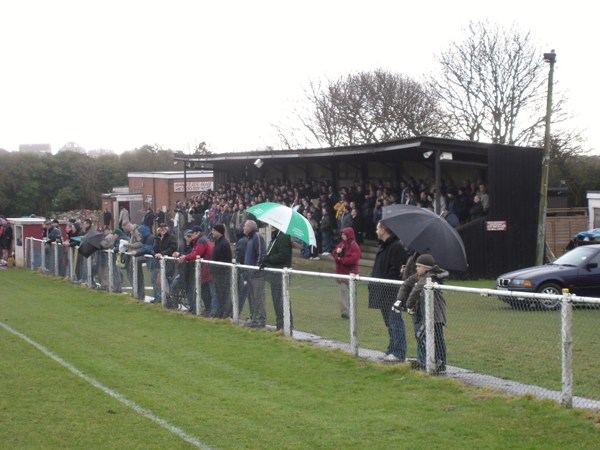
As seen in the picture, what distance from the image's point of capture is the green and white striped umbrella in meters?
14.5

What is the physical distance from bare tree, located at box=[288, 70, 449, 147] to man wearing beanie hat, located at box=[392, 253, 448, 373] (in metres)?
40.2

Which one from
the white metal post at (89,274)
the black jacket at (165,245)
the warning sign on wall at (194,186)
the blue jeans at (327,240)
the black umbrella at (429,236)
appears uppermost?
the warning sign on wall at (194,186)

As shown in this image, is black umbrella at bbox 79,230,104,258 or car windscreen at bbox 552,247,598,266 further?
black umbrella at bbox 79,230,104,258

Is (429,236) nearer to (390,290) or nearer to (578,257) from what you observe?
(390,290)

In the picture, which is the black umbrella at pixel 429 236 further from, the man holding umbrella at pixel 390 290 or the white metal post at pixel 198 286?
the white metal post at pixel 198 286

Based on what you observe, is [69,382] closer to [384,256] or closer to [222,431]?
[222,431]

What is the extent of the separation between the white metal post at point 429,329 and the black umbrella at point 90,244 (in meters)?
15.0

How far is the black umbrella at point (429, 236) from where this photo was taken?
10867mm

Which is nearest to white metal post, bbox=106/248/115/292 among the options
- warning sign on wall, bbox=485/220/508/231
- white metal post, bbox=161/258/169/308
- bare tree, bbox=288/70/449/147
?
white metal post, bbox=161/258/169/308

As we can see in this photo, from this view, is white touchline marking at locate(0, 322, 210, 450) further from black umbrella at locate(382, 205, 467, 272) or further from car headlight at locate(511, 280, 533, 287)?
car headlight at locate(511, 280, 533, 287)

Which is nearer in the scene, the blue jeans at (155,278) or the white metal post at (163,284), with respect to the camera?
the white metal post at (163,284)

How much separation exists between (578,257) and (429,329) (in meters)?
10.1

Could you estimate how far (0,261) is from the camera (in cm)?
3319

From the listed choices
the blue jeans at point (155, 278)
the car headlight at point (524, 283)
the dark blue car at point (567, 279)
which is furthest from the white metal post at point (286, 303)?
the car headlight at point (524, 283)
